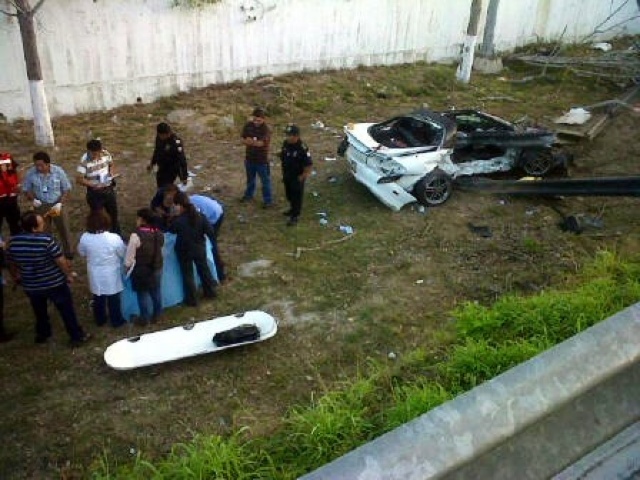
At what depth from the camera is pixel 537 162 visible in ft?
33.6

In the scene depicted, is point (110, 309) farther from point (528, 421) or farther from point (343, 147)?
point (343, 147)

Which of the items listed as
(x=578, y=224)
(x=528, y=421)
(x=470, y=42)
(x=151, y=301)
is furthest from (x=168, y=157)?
(x=470, y=42)

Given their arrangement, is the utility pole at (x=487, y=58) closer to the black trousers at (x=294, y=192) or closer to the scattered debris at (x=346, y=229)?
the scattered debris at (x=346, y=229)

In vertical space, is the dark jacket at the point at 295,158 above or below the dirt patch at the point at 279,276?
above

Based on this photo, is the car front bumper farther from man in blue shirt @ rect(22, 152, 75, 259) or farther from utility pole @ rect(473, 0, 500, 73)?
utility pole @ rect(473, 0, 500, 73)

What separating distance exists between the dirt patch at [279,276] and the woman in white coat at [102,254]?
58 centimetres

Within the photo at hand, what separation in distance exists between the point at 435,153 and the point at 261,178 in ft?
8.40

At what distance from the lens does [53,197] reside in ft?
22.4

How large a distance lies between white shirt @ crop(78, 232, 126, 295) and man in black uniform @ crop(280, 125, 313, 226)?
9.41 ft

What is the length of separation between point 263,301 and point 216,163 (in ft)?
13.9

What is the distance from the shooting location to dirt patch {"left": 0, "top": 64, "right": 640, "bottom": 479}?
5164 mm

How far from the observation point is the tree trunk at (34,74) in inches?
380

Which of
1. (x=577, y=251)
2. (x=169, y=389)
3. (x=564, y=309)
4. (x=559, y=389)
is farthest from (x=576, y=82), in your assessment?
(x=559, y=389)

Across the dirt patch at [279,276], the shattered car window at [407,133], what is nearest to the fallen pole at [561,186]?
the dirt patch at [279,276]
